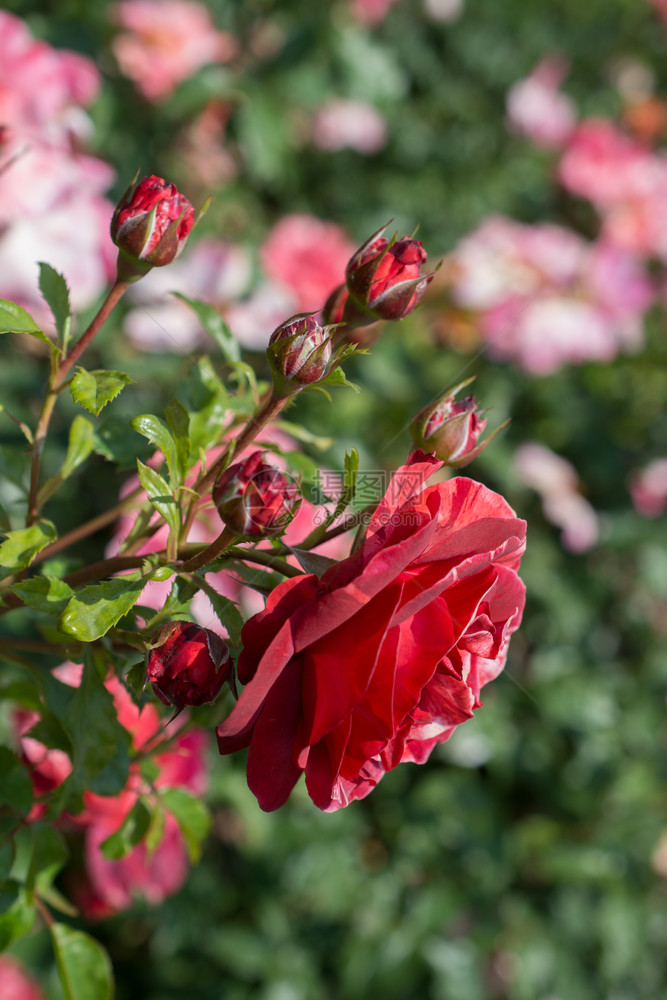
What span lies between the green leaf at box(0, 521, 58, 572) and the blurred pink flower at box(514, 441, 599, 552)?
1.13 meters

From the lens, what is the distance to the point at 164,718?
0.62 metres

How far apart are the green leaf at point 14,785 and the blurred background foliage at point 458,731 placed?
65cm

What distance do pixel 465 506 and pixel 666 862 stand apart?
4.45 feet

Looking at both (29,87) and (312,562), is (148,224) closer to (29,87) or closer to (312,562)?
(312,562)

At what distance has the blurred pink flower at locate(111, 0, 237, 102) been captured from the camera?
1.30 meters

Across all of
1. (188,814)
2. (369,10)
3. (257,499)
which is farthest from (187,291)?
(369,10)

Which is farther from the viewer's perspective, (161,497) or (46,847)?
(46,847)

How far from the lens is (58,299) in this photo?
0.42 m

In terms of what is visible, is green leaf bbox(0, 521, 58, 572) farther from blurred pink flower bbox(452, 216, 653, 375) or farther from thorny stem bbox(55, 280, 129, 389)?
blurred pink flower bbox(452, 216, 653, 375)

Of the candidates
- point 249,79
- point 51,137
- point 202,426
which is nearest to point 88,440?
point 202,426

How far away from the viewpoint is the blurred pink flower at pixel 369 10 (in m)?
1.75

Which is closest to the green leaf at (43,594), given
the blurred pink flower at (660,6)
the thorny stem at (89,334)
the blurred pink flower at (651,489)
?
the thorny stem at (89,334)

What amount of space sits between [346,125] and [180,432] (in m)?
1.44

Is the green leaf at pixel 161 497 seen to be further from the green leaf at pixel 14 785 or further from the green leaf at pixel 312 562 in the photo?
the green leaf at pixel 14 785
